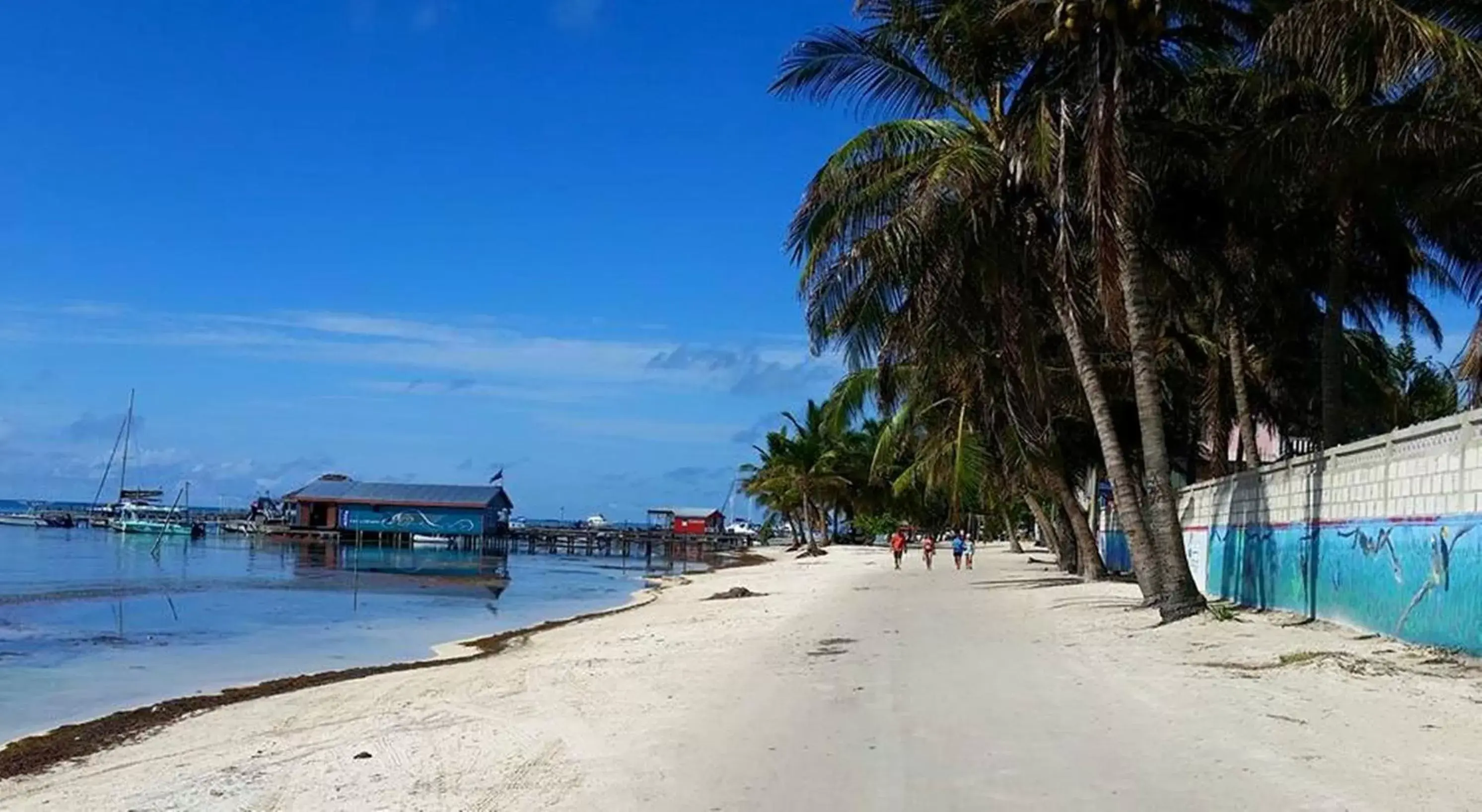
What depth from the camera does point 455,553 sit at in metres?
86.9

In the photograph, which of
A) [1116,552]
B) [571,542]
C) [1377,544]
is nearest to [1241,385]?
[1377,544]

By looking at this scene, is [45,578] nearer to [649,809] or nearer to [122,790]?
[122,790]

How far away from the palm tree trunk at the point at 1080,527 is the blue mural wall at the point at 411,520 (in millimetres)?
67228

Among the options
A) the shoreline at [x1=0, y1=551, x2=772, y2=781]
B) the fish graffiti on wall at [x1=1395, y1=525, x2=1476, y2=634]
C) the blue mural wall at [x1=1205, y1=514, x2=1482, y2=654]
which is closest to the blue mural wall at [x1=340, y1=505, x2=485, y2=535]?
the shoreline at [x1=0, y1=551, x2=772, y2=781]

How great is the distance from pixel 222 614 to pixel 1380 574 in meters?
30.3

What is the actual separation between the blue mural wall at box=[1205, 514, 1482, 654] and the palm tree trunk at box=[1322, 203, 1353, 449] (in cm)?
205

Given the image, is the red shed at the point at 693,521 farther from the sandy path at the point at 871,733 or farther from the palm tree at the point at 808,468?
the sandy path at the point at 871,733

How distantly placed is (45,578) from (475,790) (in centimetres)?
4777

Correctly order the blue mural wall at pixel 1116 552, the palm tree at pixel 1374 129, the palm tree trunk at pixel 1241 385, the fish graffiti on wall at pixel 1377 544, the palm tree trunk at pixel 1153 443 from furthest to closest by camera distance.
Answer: the blue mural wall at pixel 1116 552, the palm tree trunk at pixel 1241 385, the palm tree trunk at pixel 1153 443, the palm tree at pixel 1374 129, the fish graffiti on wall at pixel 1377 544

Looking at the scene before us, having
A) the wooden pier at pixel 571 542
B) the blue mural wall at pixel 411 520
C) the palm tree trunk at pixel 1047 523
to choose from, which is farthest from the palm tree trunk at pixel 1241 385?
the blue mural wall at pixel 411 520

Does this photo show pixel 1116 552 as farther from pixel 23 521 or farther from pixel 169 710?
pixel 23 521

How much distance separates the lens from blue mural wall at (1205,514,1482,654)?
1163 cm

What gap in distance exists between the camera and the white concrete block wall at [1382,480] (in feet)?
38.8

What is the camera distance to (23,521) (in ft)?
499
